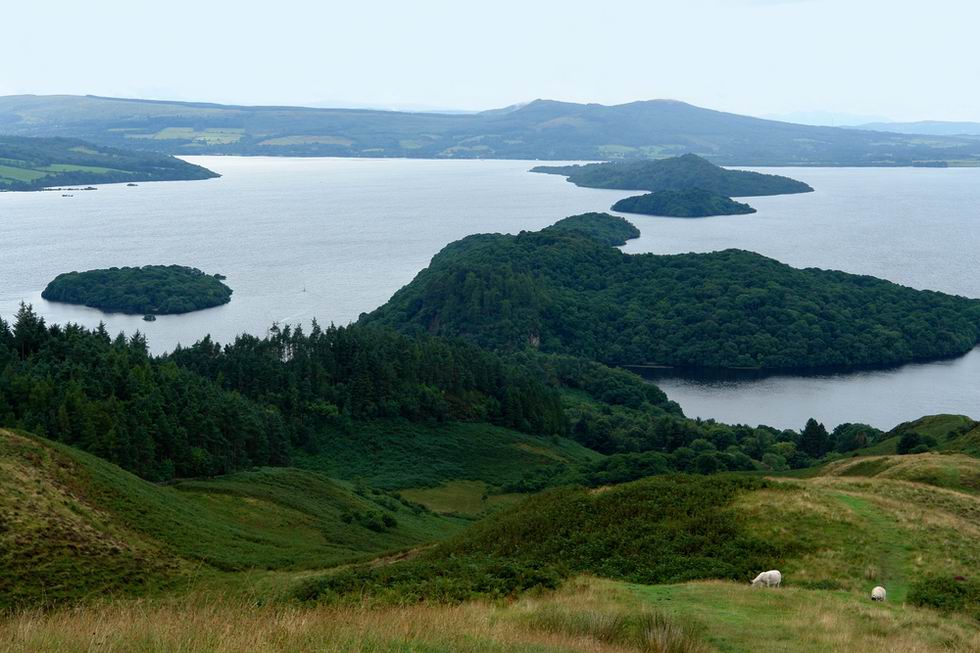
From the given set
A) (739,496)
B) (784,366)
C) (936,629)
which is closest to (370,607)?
(936,629)

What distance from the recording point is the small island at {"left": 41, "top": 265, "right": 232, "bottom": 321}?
18550 centimetres

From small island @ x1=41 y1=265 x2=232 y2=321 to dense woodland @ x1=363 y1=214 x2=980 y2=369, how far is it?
130 ft

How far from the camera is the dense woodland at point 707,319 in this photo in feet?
557

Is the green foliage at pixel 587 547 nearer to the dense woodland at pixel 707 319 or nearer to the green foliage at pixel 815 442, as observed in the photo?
the green foliage at pixel 815 442

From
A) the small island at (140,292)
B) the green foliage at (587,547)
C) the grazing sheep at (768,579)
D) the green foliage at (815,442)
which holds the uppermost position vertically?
the grazing sheep at (768,579)

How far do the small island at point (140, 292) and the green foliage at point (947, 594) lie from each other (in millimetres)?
174856

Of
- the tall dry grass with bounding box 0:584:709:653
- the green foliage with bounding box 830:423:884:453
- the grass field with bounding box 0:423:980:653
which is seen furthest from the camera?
the green foliage with bounding box 830:423:884:453

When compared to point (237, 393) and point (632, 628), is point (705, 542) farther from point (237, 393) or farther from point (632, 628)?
point (237, 393)

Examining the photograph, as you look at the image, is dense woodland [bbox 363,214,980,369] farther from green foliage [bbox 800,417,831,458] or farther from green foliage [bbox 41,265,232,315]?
green foliage [bbox 800,417,831,458]

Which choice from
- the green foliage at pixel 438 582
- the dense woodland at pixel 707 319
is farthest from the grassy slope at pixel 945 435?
the dense woodland at pixel 707 319

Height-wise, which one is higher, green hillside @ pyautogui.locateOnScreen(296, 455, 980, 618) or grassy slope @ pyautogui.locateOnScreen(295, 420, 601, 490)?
green hillside @ pyautogui.locateOnScreen(296, 455, 980, 618)

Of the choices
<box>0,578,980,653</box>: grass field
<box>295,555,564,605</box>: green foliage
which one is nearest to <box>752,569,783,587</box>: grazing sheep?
<box>0,578,980,653</box>: grass field

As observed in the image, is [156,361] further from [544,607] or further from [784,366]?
[784,366]

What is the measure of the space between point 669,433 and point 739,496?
72.0 meters
